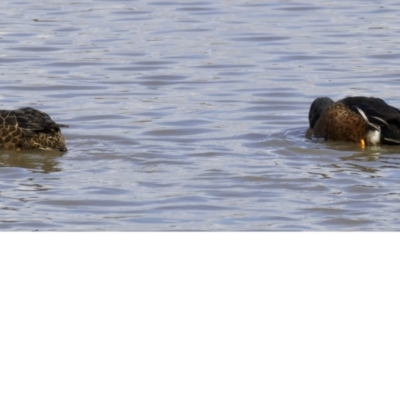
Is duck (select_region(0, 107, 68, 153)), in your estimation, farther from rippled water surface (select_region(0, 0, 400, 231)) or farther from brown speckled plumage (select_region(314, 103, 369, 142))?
brown speckled plumage (select_region(314, 103, 369, 142))

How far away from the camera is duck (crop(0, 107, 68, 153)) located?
9969 mm

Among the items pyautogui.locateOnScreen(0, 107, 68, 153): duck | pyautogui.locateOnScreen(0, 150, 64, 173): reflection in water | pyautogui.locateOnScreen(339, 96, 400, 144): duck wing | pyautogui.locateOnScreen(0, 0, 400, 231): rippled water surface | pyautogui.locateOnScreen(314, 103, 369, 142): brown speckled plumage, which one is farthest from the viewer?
pyautogui.locateOnScreen(314, 103, 369, 142): brown speckled plumage

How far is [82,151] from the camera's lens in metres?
10.1

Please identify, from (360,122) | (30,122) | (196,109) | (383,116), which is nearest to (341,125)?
(360,122)

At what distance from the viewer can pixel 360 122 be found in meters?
10.4

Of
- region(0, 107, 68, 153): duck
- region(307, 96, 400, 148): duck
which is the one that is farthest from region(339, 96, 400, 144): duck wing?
region(0, 107, 68, 153): duck

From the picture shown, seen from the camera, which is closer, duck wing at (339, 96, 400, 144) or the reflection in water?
the reflection in water

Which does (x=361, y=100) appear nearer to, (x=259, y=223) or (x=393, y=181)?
(x=393, y=181)

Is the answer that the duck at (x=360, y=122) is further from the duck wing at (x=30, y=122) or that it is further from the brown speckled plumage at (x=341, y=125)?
the duck wing at (x=30, y=122)

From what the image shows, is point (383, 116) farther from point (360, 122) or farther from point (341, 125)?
point (341, 125)

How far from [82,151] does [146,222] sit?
2.38 metres

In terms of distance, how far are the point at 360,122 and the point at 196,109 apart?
201 centimetres

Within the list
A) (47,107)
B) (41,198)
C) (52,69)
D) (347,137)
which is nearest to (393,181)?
(347,137)

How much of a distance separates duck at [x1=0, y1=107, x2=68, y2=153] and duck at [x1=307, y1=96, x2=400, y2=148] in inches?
84.6
